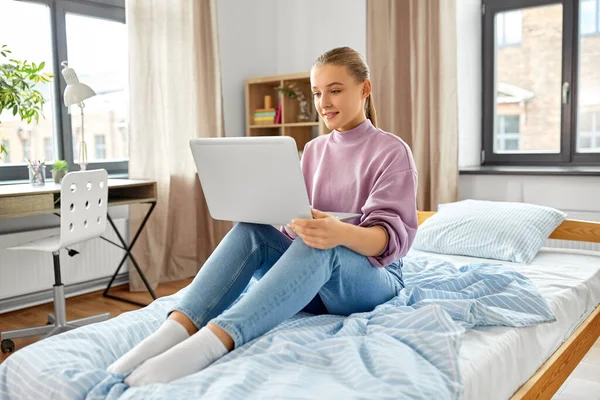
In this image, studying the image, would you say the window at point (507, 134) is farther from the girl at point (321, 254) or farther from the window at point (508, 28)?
the girl at point (321, 254)

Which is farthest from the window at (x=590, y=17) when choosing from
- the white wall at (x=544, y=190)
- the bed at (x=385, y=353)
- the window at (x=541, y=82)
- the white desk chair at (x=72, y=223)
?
the white desk chair at (x=72, y=223)

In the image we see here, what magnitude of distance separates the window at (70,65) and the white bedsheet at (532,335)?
232 cm

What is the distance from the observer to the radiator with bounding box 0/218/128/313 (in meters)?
2.96

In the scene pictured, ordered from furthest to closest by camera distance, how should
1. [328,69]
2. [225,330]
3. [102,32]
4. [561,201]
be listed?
[102,32]
[561,201]
[328,69]
[225,330]

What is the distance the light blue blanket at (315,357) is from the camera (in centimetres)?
107

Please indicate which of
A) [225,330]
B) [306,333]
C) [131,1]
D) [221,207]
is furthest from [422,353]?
[131,1]

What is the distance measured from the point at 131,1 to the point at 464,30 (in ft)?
6.40

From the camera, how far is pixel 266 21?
4371mm

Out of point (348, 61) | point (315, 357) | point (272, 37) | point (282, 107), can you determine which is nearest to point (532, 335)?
point (315, 357)

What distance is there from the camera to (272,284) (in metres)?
1.25

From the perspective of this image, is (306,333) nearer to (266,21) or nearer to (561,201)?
(561,201)

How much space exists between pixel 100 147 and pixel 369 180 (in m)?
2.53

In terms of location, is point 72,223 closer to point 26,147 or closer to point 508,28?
point 26,147

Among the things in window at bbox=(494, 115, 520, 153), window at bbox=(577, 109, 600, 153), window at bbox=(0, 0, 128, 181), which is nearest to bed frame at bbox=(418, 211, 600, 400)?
window at bbox=(577, 109, 600, 153)
